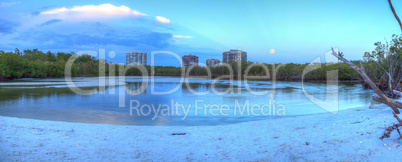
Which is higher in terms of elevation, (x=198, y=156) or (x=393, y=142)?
(x=393, y=142)

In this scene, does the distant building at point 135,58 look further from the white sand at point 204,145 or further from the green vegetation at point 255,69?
the white sand at point 204,145

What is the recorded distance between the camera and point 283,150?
3.65m

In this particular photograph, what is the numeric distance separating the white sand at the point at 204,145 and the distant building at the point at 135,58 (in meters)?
94.2

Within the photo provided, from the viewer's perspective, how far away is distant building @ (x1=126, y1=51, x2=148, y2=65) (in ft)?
316

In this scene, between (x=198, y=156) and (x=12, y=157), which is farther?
(x=198, y=156)

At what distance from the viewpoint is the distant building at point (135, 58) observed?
96.3 m

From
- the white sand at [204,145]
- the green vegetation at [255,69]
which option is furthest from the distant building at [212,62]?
the white sand at [204,145]

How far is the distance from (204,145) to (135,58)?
319 feet

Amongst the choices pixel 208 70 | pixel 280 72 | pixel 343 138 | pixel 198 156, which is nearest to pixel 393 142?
pixel 343 138

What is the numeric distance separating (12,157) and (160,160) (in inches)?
77.4

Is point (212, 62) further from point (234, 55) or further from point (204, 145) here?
point (204, 145)

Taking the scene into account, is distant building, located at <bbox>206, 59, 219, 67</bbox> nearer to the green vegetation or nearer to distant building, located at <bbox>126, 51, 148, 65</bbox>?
the green vegetation

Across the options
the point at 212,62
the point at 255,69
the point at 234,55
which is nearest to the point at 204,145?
the point at 255,69

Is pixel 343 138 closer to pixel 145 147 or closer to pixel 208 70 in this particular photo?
pixel 145 147
